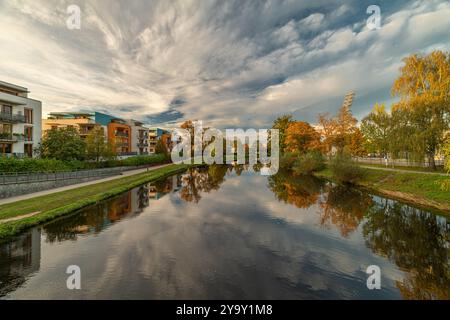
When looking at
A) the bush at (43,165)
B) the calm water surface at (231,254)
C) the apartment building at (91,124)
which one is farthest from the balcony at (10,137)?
the calm water surface at (231,254)

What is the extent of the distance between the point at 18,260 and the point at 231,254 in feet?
29.8

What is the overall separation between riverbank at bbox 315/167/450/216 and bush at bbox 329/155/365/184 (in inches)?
32.7

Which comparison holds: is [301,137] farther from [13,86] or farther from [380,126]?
[13,86]

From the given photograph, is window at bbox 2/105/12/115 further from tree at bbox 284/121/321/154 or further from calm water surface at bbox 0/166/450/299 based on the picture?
tree at bbox 284/121/321/154

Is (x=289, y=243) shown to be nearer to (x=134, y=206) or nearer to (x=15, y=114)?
(x=134, y=206)

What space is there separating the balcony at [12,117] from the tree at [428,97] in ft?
165

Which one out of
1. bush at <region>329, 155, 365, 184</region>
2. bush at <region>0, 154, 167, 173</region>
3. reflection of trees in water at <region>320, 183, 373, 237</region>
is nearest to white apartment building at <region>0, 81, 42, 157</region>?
bush at <region>0, 154, 167, 173</region>

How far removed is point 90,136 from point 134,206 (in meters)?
25.2

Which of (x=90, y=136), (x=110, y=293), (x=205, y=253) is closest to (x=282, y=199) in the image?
(x=205, y=253)

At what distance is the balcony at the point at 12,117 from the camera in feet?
91.1

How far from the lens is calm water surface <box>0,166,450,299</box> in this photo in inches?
280

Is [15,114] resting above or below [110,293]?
above

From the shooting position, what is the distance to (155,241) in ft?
36.3
